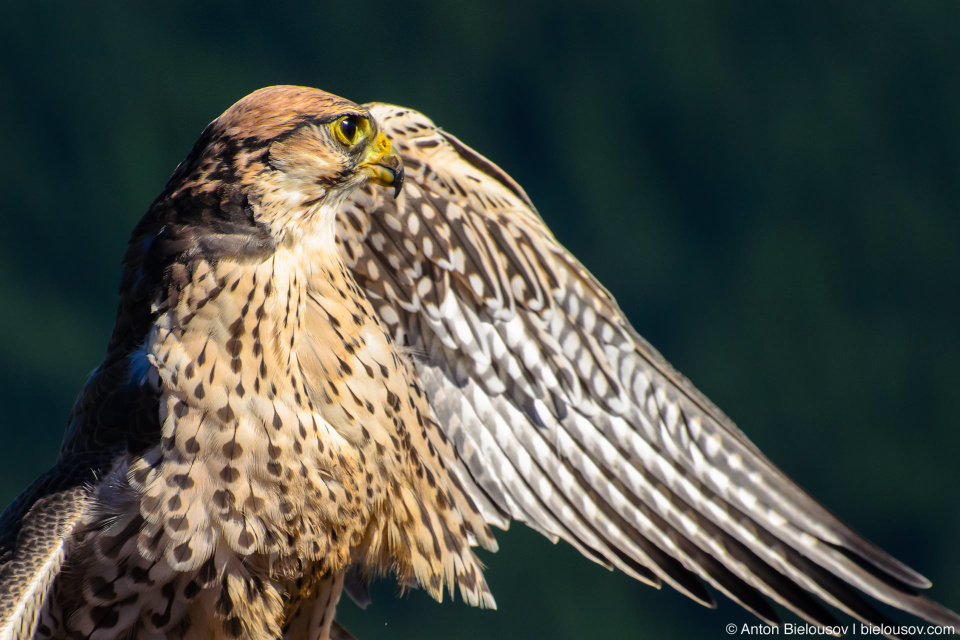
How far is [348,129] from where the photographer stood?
1.83 m

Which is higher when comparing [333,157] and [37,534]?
[333,157]

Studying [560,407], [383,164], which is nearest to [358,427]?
[383,164]

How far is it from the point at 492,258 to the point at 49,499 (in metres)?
1.25

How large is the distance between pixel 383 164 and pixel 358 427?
560mm

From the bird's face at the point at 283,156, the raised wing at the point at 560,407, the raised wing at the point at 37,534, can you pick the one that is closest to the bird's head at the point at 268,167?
the bird's face at the point at 283,156

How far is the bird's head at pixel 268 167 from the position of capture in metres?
1.69

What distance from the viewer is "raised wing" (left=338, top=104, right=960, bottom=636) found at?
2502 millimetres

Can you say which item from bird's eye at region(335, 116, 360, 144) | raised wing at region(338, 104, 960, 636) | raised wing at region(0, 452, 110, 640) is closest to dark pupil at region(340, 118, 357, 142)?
bird's eye at region(335, 116, 360, 144)

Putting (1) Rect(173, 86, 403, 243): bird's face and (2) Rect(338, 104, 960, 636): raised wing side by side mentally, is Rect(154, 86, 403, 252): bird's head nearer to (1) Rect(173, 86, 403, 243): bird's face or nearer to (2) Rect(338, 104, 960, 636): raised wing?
(1) Rect(173, 86, 403, 243): bird's face

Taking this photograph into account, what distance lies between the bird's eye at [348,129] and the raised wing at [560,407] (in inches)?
25.1

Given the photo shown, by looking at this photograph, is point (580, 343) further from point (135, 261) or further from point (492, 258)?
point (135, 261)

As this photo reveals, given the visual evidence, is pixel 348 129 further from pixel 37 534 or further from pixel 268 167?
pixel 37 534

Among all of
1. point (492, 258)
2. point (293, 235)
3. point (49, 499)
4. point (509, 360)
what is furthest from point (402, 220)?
point (49, 499)

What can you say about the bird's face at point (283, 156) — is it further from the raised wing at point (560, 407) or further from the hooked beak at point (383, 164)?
the raised wing at point (560, 407)
